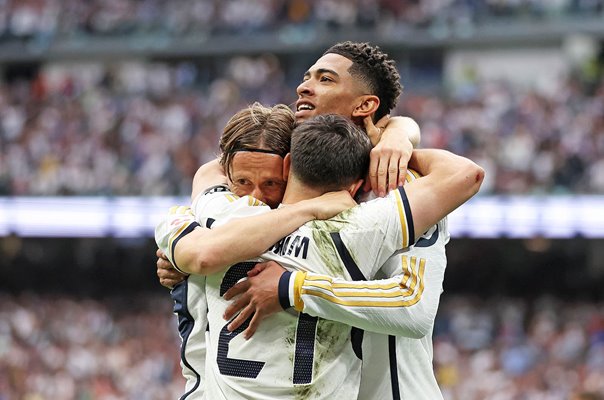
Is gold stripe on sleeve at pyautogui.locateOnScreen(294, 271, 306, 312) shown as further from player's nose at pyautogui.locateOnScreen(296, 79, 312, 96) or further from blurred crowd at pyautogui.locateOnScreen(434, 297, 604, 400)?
blurred crowd at pyautogui.locateOnScreen(434, 297, 604, 400)

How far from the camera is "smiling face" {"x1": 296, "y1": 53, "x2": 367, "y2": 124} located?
3.74 meters

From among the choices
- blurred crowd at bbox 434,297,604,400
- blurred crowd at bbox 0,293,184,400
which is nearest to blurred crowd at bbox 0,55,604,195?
blurred crowd at bbox 434,297,604,400

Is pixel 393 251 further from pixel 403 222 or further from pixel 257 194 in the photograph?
pixel 257 194

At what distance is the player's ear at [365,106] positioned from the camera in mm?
3760

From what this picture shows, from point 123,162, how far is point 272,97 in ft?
10.9

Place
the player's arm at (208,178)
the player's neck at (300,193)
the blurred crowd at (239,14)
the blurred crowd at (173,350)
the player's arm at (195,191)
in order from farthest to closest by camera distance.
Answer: the blurred crowd at (239,14)
the blurred crowd at (173,350)
the player's arm at (208,178)
the player's arm at (195,191)
the player's neck at (300,193)

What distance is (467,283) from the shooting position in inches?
691

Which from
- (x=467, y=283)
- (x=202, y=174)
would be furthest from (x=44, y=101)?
(x=202, y=174)

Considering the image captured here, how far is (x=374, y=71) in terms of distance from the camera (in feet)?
12.6

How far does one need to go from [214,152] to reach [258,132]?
10064 mm

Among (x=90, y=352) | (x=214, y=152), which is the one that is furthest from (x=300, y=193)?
(x=90, y=352)

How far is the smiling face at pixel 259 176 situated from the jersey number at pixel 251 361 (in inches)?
13.0

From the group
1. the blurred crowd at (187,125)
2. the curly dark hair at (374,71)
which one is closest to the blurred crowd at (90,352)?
the blurred crowd at (187,125)

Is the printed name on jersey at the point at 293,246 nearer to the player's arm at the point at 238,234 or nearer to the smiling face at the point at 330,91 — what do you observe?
the player's arm at the point at 238,234
